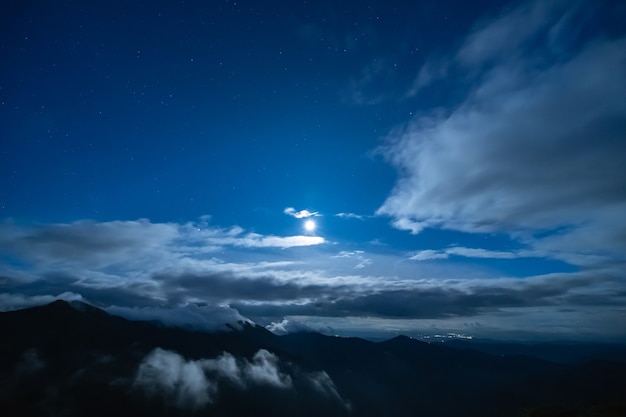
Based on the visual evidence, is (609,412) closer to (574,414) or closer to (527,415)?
(574,414)

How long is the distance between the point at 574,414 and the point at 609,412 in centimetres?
818

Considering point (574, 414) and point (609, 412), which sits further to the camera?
point (574, 414)

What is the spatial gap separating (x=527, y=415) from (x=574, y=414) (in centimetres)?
1231

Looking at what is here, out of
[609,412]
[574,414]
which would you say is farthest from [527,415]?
[609,412]

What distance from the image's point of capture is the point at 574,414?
91.6m

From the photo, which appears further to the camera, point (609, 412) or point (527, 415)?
point (527, 415)

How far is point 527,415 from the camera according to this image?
9231 cm

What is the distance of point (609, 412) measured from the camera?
282 feet
